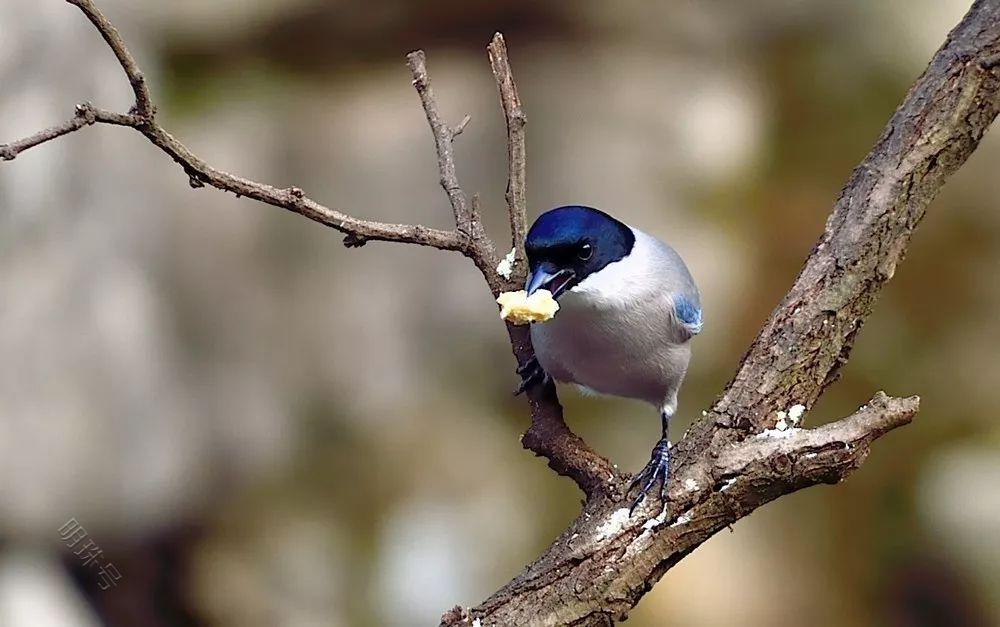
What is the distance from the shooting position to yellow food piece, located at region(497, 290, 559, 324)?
6.09 ft

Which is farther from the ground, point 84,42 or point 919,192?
point 84,42

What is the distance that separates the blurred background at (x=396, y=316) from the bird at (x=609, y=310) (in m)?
1.96

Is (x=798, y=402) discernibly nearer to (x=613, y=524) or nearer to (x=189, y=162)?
(x=613, y=524)

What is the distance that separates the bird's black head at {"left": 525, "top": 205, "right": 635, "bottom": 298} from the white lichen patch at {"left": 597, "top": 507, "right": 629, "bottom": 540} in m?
0.44

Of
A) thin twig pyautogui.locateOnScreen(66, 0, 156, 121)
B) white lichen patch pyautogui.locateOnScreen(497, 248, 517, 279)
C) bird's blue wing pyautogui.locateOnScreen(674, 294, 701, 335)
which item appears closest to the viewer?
thin twig pyautogui.locateOnScreen(66, 0, 156, 121)

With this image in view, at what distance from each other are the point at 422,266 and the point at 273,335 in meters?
0.68

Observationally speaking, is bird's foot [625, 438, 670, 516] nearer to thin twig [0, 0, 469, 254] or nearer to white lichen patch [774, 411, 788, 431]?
white lichen patch [774, 411, 788, 431]

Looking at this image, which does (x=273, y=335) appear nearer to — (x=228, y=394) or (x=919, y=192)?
(x=228, y=394)

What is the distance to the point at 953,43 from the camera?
1.88 metres

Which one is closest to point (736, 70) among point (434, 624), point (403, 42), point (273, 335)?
point (403, 42)

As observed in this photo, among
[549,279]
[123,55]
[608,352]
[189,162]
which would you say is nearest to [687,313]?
[608,352]

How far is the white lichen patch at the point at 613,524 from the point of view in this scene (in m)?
1.68

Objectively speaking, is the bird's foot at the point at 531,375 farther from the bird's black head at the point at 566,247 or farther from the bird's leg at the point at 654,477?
the bird's leg at the point at 654,477

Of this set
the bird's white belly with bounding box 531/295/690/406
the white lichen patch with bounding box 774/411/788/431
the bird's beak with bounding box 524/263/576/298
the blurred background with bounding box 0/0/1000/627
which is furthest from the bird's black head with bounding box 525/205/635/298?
the blurred background with bounding box 0/0/1000/627
